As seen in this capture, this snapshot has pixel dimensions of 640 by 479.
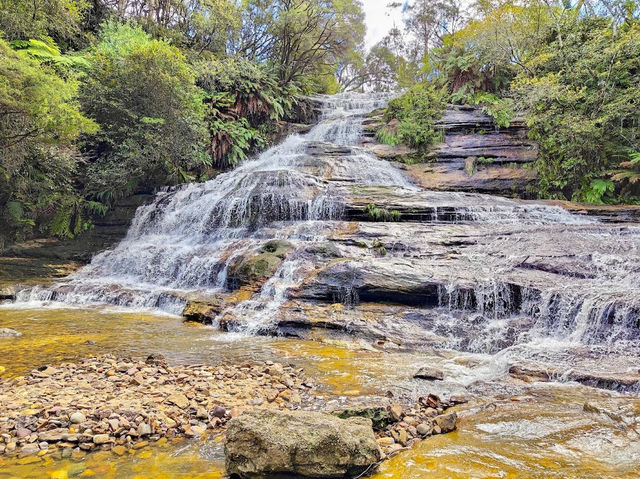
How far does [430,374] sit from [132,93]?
47.4 ft

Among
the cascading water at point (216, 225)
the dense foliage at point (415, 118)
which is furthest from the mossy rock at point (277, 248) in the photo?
the dense foliage at point (415, 118)

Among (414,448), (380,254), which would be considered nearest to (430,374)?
(414,448)

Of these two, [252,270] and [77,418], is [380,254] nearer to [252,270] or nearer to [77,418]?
[252,270]

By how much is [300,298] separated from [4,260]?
10.3 m

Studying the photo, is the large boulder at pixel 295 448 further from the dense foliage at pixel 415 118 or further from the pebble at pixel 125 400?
the dense foliage at pixel 415 118

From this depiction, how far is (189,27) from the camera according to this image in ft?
73.9

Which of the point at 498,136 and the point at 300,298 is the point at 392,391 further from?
the point at 498,136

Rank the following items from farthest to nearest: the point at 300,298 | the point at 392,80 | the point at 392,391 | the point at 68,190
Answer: the point at 392,80 → the point at 68,190 → the point at 300,298 → the point at 392,391

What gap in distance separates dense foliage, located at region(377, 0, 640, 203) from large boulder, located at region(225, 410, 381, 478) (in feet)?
42.9

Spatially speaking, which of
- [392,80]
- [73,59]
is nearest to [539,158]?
[73,59]

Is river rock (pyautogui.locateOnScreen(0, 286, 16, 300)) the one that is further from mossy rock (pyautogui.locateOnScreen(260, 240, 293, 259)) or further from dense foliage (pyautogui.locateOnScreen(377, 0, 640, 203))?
dense foliage (pyautogui.locateOnScreen(377, 0, 640, 203))

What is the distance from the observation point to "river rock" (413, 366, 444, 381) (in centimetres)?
468

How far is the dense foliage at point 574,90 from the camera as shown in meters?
12.5

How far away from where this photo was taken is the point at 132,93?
47.2ft
